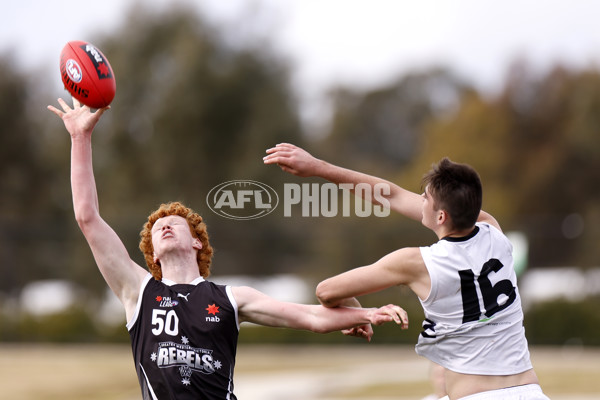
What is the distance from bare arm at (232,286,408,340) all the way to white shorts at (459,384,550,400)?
22.8 inches

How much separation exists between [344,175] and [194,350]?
1.16 metres

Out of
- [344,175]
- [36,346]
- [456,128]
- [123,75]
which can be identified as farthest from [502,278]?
[456,128]

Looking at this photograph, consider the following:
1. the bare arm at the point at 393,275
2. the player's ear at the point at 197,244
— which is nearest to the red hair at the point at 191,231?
the player's ear at the point at 197,244

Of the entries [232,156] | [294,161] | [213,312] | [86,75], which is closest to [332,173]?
[294,161]

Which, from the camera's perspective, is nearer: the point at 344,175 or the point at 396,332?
the point at 344,175

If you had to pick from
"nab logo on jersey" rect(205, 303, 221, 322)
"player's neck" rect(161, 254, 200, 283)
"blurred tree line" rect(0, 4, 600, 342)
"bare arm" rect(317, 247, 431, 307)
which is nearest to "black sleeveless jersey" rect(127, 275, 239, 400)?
"nab logo on jersey" rect(205, 303, 221, 322)

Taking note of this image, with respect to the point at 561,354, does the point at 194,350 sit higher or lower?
lower

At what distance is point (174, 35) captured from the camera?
3225 centimetres

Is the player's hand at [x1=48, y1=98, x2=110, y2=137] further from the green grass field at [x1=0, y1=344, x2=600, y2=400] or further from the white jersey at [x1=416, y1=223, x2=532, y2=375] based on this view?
the green grass field at [x1=0, y1=344, x2=600, y2=400]

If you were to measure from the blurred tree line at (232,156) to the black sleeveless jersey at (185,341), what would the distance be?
16.4 meters

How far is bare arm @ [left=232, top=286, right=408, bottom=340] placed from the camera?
386cm

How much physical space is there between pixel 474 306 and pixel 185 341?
1.37 metres

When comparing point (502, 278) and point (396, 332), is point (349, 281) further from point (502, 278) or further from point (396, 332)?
point (396, 332)

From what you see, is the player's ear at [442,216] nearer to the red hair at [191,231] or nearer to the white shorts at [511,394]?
the white shorts at [511,394]
